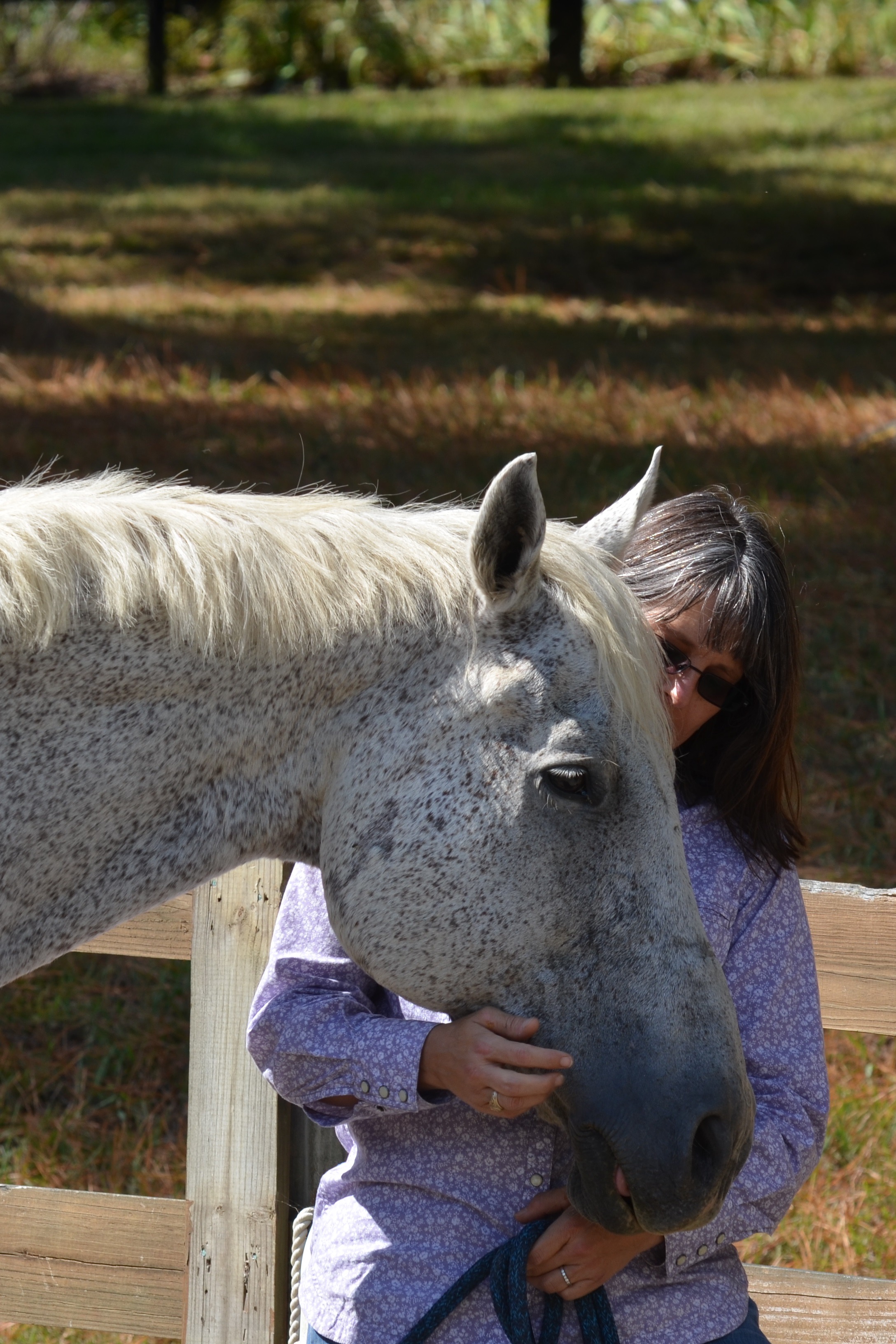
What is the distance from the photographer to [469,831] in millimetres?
1616

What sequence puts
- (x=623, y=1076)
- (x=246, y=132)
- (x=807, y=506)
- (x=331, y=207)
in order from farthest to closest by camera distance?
1. (x=246, y=132)
2. (x=331, y=207)
3. (x=807, y=506)
4. (x=623, y=1076)

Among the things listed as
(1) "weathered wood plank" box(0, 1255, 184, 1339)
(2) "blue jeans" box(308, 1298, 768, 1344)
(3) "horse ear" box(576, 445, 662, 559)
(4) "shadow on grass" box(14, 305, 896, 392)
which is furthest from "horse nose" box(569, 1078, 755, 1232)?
(4) "shadow on grass" box(14, 305, 896, 392)

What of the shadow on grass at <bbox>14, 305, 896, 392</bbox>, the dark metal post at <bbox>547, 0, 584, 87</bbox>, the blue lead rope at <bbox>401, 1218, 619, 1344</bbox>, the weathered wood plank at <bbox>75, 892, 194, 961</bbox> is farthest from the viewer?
the dark metal post at <bbox>547, 0, 584, 87</bbox>

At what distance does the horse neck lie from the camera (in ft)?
5.21

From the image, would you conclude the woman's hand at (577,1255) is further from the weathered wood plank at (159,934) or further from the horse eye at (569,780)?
the weathered wood plank at (159,934)

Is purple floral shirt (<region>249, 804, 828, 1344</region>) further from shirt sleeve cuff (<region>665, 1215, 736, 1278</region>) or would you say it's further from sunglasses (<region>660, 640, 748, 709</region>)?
sunglasses (<region>660, 640, 748, 709</region>)

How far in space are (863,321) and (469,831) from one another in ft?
30.9

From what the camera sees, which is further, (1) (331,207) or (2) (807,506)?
(1) (331,207)

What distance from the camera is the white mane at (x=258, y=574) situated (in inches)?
61.9

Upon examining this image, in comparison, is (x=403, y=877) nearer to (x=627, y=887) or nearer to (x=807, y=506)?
(x=627, y=887)

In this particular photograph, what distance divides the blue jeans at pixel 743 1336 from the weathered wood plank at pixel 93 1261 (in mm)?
563

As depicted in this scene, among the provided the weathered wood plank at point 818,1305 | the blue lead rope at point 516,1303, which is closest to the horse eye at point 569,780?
the blue lead rope at point 516,1303

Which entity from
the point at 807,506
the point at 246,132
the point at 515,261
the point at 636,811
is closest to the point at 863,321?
the point at 515,261

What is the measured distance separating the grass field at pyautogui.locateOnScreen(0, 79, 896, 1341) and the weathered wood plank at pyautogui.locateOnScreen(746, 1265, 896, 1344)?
2.51 feet
